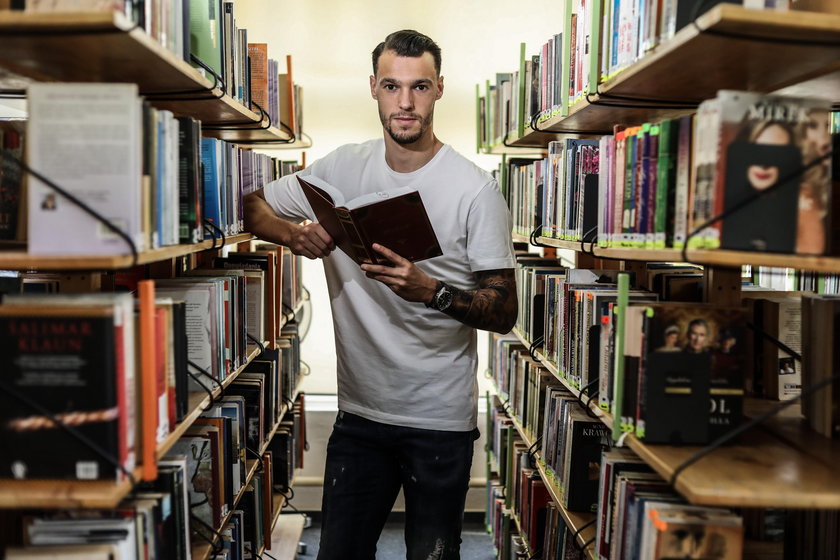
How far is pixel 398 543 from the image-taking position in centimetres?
367

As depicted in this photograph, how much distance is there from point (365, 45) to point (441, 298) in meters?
2.64

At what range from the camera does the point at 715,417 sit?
1389 mm

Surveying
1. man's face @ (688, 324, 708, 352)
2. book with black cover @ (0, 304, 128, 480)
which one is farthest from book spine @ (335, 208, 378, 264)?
man's face @ (688, 324, 708, 352)

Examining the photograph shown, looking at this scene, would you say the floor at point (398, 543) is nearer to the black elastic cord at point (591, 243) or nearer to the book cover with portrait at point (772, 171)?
the black elastic cord at point (591, 243)

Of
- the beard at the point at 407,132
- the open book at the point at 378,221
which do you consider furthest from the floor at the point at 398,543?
the beard at the point at 407,132

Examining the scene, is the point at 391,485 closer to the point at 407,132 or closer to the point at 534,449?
the point at 534,449

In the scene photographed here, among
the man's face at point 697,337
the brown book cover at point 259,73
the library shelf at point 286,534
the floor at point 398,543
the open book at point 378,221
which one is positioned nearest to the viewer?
the man's face at point 697,337

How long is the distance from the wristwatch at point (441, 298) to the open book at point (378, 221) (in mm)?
98

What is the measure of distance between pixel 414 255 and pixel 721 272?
2.39ft

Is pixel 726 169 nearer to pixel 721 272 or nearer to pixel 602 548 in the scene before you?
pixel 721 272

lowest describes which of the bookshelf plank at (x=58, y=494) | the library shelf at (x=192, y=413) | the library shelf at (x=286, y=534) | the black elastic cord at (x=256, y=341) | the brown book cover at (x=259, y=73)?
the library shelf at (x=286, y=534)

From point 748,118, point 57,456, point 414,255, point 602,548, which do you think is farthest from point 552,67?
point 57,456

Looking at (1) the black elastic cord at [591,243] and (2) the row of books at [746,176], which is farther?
(1) the black elastic cord at [591,243]

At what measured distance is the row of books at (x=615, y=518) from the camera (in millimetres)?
1313
